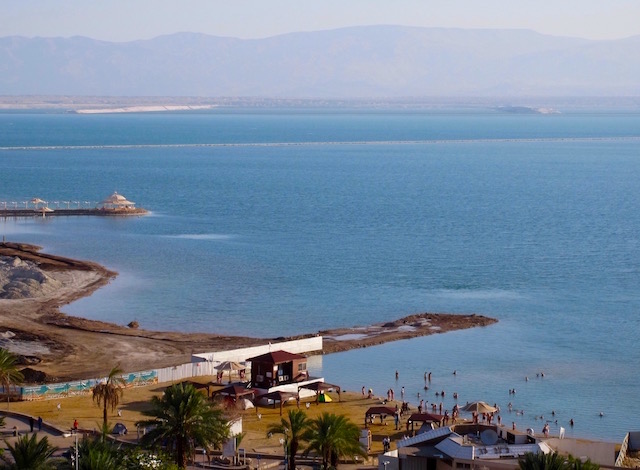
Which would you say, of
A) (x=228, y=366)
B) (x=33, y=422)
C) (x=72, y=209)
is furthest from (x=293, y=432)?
(x=72, y=209)

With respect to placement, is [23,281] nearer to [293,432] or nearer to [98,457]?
[293,432]

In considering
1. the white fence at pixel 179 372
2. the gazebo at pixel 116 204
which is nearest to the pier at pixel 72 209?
the gazebo at pixel 116 204

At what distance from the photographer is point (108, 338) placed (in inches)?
1922

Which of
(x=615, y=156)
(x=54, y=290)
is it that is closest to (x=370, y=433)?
(x=54, y=290)

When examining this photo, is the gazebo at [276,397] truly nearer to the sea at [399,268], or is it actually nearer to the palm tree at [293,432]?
the sea at [399,268]

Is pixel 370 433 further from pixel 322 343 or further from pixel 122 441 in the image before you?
pixel 322 343

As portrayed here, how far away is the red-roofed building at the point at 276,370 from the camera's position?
39406 millimetres

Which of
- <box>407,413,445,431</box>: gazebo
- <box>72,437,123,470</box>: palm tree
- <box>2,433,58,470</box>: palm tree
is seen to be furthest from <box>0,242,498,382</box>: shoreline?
<box>2,433,58,470</box>: palm tree

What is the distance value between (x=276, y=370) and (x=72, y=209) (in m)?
61.8

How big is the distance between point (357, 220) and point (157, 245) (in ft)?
74.9

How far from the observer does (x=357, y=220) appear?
317ft

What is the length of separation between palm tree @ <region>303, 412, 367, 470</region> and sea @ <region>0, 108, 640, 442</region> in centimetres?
A: 1090

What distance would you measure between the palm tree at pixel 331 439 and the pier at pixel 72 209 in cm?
6825

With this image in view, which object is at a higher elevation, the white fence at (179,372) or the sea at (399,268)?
the white fence at (179,372)
